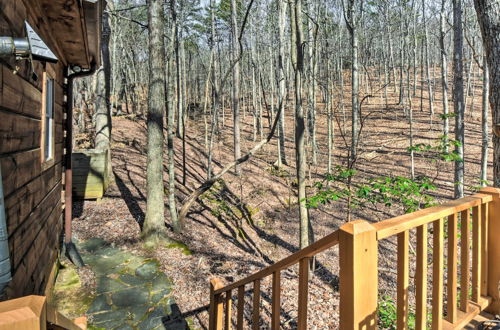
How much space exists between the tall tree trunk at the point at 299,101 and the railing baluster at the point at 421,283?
3.48m

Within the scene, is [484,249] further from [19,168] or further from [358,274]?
[19,168]

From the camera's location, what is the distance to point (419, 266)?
1.61 m

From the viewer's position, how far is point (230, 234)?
24.9ft

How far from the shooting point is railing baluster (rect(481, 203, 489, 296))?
2139 millimetres

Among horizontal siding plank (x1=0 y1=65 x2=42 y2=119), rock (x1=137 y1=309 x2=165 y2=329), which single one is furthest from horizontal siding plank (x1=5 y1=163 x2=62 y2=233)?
rock (x1=137 y1=309 x2=165 y2=329)

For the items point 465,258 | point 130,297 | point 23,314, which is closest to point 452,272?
point 465,258

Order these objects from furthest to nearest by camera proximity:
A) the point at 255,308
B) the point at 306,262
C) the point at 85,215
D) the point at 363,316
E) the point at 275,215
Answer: the point at 275,215
the point at 85,215
the point at 255,308
the point at 306,262
the point at 363,316

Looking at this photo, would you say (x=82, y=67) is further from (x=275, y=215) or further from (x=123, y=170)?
(x=275, y=215)

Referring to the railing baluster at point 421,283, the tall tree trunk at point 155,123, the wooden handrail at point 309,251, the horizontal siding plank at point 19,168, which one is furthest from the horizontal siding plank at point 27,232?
the railing baluster at point 421,283

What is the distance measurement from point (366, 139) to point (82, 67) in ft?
48.4

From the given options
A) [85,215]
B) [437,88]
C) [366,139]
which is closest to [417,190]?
[85,215]

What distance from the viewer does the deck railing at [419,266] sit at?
4.09 ft

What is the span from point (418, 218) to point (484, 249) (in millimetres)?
1131

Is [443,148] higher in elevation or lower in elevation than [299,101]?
lower
